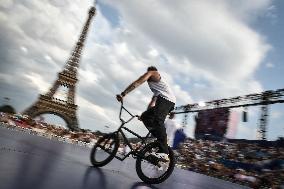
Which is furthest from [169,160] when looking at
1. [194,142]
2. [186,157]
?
[194,142]

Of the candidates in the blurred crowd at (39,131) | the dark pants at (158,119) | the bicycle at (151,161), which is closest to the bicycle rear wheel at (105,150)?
the bicycle at (151,161)

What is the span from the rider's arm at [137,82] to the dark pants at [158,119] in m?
0.35

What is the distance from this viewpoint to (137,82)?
4.93 meters

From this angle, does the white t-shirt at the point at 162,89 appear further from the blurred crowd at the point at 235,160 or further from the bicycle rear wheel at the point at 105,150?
the blurred crowd at the point at 235,160

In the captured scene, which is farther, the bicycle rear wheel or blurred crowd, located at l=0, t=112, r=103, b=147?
blurred crowd, located at l=0, t=112, r=103, b=147

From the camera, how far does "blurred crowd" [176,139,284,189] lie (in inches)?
889

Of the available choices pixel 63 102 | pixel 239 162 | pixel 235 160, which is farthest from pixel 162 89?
pixel 63 102

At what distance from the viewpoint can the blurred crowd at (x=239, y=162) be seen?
74.1 feet

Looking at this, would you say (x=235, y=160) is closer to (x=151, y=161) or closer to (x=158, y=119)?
(x=151, y=161)

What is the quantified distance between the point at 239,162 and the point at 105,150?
23.3 metres

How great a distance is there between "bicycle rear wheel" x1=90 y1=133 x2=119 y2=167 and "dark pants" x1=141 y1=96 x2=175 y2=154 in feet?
2.98

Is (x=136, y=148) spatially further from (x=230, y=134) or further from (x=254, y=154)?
(x=230, y=134)

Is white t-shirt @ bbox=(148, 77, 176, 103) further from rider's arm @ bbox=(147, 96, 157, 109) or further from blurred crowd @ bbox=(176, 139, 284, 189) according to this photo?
blurred crowd @ bbox=(176, 139, 284, 189)

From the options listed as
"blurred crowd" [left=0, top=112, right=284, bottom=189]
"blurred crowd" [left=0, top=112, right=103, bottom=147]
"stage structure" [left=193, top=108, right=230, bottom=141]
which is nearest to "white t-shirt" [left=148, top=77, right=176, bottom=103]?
"blurred crowd" [left=0, top=112, right=284, bottom=189]
